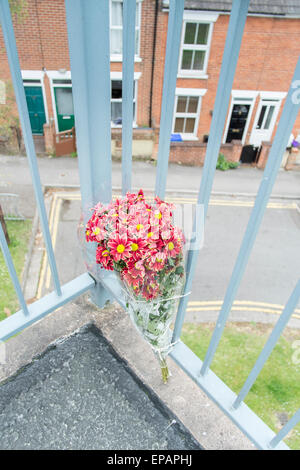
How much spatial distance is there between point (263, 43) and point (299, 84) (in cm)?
959

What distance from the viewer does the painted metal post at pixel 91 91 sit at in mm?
962

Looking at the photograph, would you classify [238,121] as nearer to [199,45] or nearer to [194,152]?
[194,152]

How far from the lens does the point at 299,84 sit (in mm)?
639

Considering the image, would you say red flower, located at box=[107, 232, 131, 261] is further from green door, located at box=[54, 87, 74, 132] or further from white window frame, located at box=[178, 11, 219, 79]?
green door, located at box=[54, 87, 74, 132]

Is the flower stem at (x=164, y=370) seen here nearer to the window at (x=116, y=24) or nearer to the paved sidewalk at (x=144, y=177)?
the paved sidewalk at (x=144, y=177)

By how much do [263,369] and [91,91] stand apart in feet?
15.1

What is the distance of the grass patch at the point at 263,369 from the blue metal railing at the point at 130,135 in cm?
302

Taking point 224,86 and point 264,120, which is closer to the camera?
point 224,86

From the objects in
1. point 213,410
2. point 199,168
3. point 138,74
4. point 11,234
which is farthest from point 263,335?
point 138,74

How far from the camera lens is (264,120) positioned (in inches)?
413

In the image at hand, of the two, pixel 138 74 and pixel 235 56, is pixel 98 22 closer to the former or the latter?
pixel 235 56

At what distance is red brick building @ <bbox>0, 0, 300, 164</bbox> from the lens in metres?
7.81

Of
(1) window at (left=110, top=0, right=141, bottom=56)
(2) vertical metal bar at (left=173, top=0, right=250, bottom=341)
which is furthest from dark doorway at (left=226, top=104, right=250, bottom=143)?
(2) vertical metal bar at (left=173, top=0, right=250, bottom=341)

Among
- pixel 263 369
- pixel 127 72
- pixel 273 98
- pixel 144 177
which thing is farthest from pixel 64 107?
pixel 127 72
